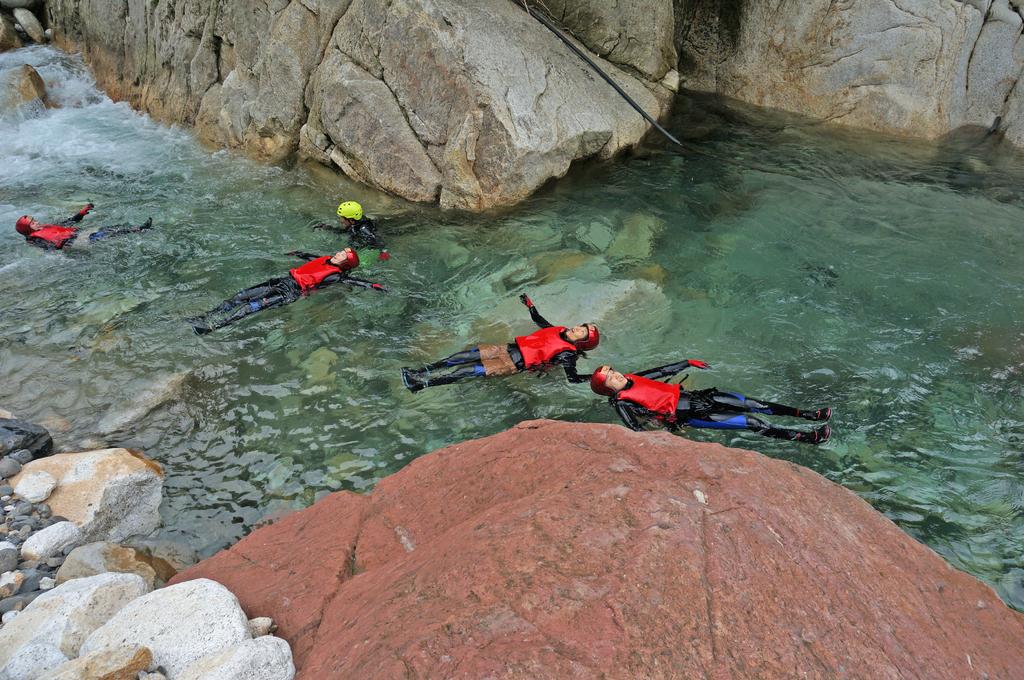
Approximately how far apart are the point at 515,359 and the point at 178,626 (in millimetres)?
4193

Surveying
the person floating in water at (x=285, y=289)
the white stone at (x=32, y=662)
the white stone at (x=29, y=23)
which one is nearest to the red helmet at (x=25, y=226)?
the person floating in water at (x=285, y=289)

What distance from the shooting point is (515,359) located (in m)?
6.85

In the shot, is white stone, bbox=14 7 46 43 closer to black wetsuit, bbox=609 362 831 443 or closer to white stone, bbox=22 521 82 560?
white stone, bbox=22 521 82 560

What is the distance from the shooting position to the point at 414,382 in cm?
670

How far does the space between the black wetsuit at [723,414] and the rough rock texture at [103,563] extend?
159 inches

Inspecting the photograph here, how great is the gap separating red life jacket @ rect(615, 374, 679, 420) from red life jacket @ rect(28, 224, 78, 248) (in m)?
8.06

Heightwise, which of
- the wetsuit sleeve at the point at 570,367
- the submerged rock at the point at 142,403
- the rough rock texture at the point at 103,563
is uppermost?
the wetsuit sleeve at the point at 570,367

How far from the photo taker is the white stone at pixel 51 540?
4660mm

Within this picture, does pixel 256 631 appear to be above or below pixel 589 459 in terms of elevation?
below

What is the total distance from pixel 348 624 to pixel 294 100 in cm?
1027

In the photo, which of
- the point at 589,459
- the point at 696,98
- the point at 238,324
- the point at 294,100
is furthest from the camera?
the point at 696,98

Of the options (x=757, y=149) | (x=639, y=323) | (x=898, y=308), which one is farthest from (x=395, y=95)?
(x=898, y=308)

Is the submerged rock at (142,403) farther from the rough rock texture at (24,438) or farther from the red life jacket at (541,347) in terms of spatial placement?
the red life jacket at (541,347)

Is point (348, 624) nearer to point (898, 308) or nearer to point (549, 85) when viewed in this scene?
point (898, 308)
